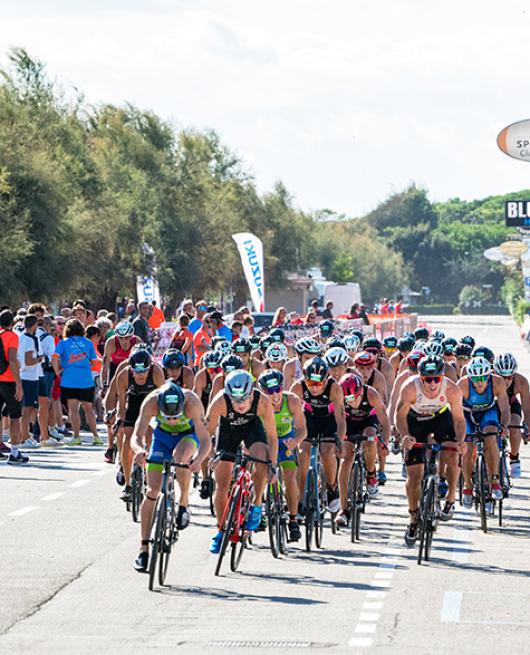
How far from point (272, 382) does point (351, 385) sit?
6.40ft

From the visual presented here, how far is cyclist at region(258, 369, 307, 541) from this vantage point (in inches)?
525

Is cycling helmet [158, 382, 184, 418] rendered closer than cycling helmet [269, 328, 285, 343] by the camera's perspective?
Yes

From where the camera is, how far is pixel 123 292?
196ft

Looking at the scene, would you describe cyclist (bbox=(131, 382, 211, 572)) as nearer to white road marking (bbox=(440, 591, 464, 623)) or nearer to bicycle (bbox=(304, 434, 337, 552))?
bicycle (bbox=(304, 434, 337, 552))

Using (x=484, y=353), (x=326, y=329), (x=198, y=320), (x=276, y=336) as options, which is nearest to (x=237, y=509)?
(x=484, y=353)

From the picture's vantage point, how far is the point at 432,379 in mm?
13234

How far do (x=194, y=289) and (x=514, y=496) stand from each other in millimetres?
48694

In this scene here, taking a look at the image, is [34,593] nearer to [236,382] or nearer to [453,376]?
[236,382]

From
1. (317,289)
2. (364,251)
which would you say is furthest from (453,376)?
(364,251)

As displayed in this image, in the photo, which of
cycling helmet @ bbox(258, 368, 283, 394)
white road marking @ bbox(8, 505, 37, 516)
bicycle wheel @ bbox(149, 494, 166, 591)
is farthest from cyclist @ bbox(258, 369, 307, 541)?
white road marking @ bbox(8, 505, 37, 516)

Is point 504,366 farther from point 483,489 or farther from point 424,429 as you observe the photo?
point 424,429

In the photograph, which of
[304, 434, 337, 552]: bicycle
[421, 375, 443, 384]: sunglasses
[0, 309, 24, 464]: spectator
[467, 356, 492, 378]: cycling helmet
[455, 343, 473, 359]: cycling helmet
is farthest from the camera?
[0, 309, 24, 464]: spectator

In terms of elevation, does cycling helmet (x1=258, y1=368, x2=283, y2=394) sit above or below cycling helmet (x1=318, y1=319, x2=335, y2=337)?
below

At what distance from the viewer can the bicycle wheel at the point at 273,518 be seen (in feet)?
42.4
